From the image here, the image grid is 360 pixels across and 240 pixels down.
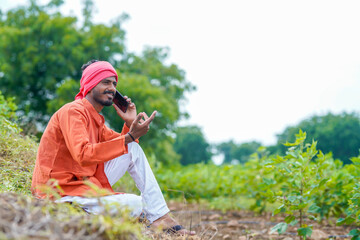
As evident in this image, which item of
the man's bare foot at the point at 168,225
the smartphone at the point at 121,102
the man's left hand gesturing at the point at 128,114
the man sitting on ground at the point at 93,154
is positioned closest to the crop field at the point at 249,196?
the man's bare foot at the point at 168,225

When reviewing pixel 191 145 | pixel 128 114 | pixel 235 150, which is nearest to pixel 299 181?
pixel 128 114

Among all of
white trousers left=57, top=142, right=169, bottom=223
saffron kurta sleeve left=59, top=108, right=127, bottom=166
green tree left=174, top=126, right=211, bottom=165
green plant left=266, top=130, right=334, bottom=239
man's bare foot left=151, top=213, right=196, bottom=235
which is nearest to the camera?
saffron kurta sleeve left=59, top=108, right=127, bottom=166

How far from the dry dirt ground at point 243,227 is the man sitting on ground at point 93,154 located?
52cm

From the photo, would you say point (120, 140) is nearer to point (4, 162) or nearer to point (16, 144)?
point (4, 162)

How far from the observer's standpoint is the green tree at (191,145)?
54925 mm

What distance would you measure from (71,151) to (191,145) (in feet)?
174

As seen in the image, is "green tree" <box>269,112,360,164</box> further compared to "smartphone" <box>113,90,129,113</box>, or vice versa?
"green tree" <box>269,112,360,164</box>

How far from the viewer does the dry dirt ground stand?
392 centimetres

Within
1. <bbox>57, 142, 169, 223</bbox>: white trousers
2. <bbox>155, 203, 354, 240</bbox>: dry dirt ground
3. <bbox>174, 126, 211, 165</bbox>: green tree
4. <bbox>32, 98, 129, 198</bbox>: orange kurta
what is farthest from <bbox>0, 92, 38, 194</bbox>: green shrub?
<bbox>174, 126, 211, 165</bbox>: green tree

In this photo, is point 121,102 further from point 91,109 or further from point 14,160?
point 14,160

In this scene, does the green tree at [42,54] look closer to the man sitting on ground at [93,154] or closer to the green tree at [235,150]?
the man sitting on ground at [93,154]

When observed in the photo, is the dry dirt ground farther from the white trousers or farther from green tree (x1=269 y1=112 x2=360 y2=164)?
green tree (x1=269 y1=112 x2=360 y2=164)

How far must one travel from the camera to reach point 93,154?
2348 mm

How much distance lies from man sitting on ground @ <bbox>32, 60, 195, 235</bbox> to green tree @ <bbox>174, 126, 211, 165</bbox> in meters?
51.4
